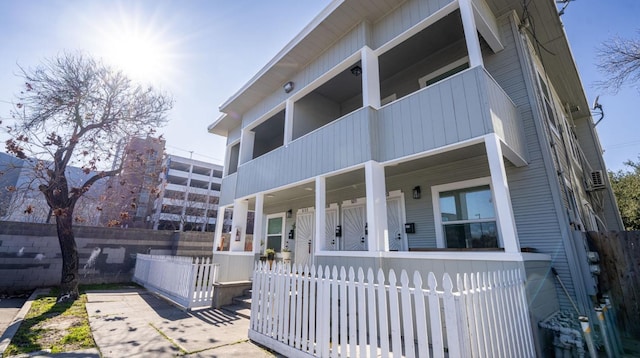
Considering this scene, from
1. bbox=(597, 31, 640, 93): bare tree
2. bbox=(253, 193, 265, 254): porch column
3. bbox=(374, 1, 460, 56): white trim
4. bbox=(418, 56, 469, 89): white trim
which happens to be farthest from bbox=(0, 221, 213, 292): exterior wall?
bbox=(597, 31, 640, 93): bare tree

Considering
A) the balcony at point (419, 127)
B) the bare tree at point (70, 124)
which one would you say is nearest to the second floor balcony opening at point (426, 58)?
the balcony at point (419, 127)

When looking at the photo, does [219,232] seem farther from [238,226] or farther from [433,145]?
[433,145]

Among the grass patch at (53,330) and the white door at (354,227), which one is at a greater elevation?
the white door at (354,227)

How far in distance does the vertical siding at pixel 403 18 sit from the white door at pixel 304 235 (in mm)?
6101

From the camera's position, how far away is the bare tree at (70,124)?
23.3 feet

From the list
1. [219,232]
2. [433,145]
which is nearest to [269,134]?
[219,232]

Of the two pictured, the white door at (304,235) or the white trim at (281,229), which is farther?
the white trim at (281,229)

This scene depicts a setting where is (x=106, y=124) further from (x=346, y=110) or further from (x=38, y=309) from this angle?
(x=346, y=110)

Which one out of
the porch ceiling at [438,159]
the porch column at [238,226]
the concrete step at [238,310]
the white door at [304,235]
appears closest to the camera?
the porch ceiling at [438,159]

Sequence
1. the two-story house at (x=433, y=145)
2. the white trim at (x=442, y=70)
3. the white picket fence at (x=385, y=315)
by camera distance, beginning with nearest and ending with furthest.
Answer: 1. the white picket fence at (x=385, y=315)
2. the two-story house at (x=433, y=145)
3. the white trim at (x=442, y=70)

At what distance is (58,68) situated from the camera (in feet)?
24.9

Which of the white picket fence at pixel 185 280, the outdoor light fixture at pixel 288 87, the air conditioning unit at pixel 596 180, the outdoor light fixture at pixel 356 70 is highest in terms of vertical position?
the outdoor light fixture at pixel 288 87

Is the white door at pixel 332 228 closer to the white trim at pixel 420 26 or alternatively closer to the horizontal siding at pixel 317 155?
the horizontal siding at pixel 317 155

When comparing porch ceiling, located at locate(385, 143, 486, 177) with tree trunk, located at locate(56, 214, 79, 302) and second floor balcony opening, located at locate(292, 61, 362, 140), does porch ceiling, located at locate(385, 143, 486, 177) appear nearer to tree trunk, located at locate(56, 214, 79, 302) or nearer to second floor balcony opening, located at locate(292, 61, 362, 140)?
second floor balcony opening, located at locate(292, 61, 362, 140)
